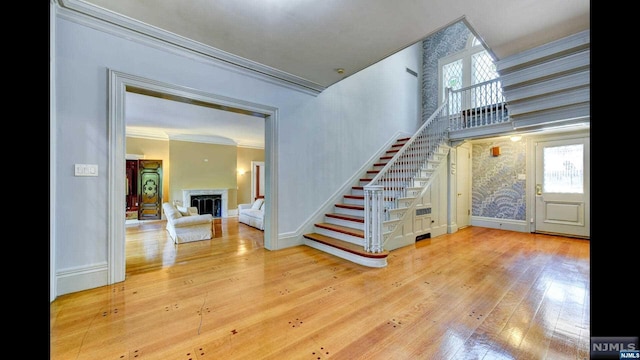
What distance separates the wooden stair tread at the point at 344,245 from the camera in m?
3.27

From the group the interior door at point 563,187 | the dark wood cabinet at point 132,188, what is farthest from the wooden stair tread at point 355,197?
the dark wood cabinet at point 132,188

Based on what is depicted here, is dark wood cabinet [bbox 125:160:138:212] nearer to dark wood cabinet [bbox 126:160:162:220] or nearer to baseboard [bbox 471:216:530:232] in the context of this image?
dark wood cabinet [bbox 126:160:162:220]

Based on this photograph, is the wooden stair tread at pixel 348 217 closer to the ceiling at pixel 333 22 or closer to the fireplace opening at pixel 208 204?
the ceiling at pixel 333 22

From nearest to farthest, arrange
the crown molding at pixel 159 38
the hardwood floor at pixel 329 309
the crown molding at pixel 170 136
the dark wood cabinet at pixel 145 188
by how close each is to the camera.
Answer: the hardwood floor at pixel 329 309 → the crown molding at pixel 159 38 → the crown molding at pixel 170 136 → the dark wood cabinet at pixel 145 188

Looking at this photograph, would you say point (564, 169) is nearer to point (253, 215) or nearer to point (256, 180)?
point (253, 215)

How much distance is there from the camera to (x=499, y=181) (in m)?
5.74

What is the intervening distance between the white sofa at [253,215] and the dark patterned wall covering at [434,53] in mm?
5344

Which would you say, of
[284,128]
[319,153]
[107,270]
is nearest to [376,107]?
[319,153]

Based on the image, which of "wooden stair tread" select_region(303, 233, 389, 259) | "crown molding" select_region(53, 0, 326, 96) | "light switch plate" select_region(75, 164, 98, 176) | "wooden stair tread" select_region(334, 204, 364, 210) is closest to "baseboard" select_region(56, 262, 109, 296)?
"light switch plate" select_region(75, 164, 98, 176)

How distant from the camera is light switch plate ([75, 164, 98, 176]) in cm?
252

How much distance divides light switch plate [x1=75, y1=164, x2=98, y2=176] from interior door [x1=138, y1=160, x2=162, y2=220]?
539 centimetres

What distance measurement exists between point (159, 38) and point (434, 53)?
23.2 ft

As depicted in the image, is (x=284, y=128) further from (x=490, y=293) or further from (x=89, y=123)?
(x=490, y=293)

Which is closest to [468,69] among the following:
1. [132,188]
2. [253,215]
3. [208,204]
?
[253,215]
